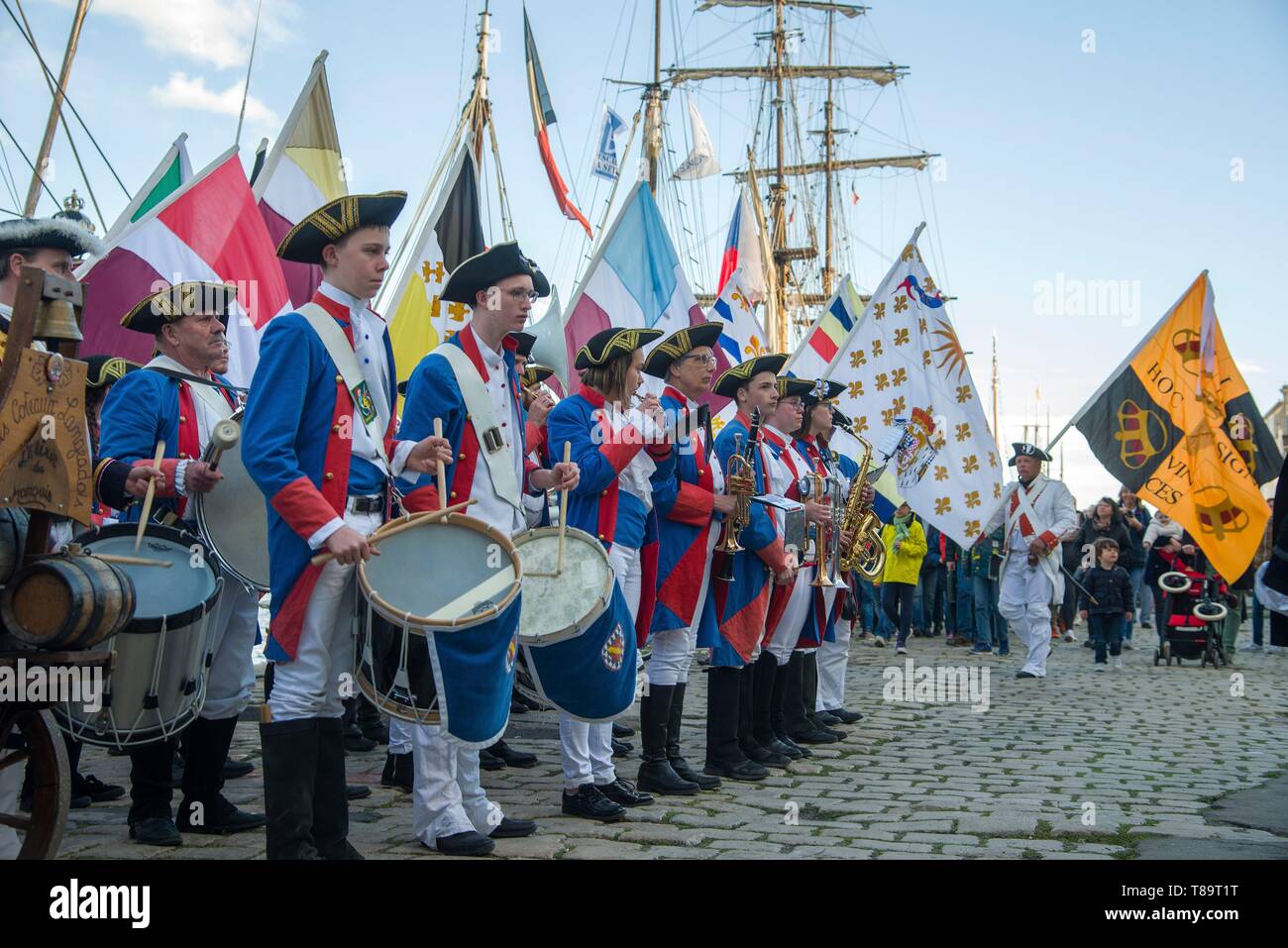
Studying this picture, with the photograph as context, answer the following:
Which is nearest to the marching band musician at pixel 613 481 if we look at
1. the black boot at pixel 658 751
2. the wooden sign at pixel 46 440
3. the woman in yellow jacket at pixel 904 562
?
the black boot at pixel 658 751

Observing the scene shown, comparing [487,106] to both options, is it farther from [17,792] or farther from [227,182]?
[17,792]

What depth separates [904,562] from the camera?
1706cm

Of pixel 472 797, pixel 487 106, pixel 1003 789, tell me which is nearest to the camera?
pixel 472 797

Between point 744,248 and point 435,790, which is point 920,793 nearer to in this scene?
point 435,790

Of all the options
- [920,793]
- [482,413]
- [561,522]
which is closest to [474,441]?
[482,413]

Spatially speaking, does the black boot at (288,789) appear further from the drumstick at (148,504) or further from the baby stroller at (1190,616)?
the baby stroller at (1190,616)

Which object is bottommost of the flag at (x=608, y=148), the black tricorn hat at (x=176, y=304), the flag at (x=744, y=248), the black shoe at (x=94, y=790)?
the black shoe at (x=94, y=790)

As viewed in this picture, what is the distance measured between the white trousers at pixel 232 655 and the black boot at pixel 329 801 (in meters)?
1.12

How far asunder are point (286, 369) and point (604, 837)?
227 cm

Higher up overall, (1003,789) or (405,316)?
(405,316)

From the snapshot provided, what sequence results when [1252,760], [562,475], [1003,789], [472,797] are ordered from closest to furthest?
[472,797] < [562,475] < [1003,789] < [1252,760]

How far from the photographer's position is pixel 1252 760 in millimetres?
7766

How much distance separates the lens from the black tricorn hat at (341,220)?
4426 millimetres
